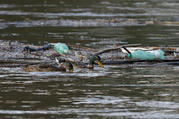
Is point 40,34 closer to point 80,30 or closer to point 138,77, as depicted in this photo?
point 80,30

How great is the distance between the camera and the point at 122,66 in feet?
52.1

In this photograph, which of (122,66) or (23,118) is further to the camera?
(122,66)

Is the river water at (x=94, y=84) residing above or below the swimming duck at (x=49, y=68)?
below

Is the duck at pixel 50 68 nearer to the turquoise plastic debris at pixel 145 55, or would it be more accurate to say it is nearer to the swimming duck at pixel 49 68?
the swimming duck at pixel 49 68

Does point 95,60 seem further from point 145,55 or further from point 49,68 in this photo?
point 145,55

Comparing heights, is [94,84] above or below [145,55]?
below

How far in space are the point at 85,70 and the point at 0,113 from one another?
4980 mm

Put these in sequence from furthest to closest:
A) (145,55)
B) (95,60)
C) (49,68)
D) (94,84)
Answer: (145,55)
(95,60)
(49,68)
(94,84)

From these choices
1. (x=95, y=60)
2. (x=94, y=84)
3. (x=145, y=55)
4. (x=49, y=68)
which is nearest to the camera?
(x=94, y=84)

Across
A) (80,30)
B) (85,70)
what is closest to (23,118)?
(85,70)

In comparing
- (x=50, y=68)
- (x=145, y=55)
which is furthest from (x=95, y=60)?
(x=145, y=55)

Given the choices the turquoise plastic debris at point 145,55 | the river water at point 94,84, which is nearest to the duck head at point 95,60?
Answer: the river water at point 94,84

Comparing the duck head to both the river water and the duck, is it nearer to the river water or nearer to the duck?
the river water

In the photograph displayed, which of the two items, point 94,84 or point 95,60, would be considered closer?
→ point 94,84
